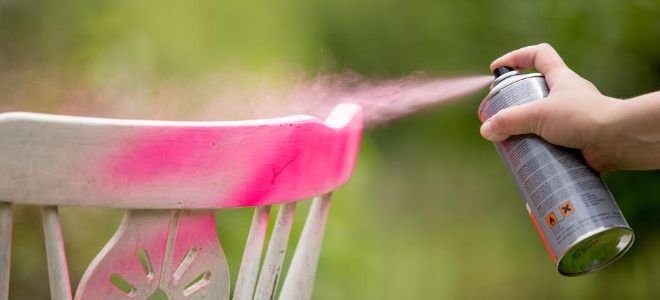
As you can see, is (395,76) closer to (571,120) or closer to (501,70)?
(501,70)

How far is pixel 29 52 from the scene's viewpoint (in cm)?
165

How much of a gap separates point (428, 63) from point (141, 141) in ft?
3.93

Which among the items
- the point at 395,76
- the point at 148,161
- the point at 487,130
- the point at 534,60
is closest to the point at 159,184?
the point at 148,161

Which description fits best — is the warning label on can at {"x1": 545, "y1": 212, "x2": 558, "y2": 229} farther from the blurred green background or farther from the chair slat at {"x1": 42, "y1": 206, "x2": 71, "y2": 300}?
the blurred green background

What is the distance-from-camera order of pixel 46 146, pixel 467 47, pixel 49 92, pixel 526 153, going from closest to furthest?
1. pixel 46 146
2. pixel 526 153
3. pixel 49 92
4. pixel 467 47

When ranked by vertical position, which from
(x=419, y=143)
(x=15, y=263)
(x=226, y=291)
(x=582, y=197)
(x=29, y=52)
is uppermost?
(x=29, y=52)

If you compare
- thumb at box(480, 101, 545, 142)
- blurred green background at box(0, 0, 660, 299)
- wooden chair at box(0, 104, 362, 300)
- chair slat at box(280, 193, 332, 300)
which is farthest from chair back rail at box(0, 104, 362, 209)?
blurred green background at box(0, 0, 660, 299)

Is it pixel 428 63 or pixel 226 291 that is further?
pixel 428 63

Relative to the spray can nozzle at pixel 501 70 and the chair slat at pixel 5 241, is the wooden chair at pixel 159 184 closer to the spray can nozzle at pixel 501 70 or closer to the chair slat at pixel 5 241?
the chair slat at pixel 5 241

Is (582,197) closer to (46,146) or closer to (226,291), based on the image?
(226,291)

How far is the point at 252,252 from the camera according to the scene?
0.76 meters

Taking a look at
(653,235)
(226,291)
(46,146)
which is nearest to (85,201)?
(46,146)

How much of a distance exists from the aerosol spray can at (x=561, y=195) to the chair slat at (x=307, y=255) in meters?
0.25

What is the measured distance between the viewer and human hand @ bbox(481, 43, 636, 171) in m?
0.84
